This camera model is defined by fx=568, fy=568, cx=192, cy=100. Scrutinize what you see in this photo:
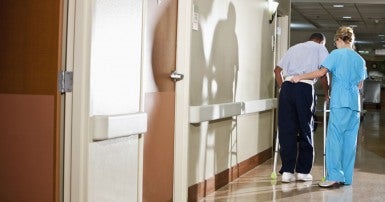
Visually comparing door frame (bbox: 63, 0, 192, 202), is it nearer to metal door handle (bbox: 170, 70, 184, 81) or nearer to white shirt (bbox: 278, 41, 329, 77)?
metal door handle (bbox: 170, 70, 184, 81)

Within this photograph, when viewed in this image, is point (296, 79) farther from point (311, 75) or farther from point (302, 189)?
point (302, 189)

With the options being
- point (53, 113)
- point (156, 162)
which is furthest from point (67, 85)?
point (156, 162)

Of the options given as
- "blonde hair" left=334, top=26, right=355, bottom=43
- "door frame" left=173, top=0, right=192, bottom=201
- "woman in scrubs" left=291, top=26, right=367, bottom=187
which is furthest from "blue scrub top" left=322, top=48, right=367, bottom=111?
"door frame" left=173, top=0, right=192, bottom=201

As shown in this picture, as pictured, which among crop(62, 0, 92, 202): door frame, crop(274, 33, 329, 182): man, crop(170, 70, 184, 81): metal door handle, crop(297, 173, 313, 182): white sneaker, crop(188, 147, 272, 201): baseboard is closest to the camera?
crop(62, 0, 92, 202): door frame

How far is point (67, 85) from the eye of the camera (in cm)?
266

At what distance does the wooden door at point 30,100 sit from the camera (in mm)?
2652

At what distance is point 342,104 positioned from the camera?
530 centimetres

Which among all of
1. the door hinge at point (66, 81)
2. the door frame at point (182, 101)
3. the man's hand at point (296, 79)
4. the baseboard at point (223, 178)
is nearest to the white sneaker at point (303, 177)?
the baseboard at point (223, 178)

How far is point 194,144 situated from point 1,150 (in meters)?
1.95

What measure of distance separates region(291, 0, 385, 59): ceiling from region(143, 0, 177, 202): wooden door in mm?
7936

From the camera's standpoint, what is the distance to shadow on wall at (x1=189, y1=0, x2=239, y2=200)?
445cm

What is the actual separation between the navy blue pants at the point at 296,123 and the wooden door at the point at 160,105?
70.6 inches

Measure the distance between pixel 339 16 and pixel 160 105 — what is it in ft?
40.0

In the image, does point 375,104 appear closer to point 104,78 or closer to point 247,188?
point 247,188
